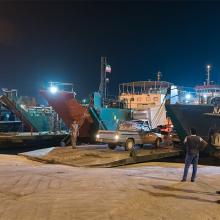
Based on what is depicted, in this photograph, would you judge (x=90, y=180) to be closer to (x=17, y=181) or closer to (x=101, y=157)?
(x=17, y=181)

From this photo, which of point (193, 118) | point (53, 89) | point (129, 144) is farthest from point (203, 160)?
point (53, 89)

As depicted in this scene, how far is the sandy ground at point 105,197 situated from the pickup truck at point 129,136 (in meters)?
7.99

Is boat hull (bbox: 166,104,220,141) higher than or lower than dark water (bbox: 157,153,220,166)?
higher

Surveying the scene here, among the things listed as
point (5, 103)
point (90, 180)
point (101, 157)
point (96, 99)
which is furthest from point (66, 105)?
point (90, 180)

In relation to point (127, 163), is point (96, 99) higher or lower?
higher

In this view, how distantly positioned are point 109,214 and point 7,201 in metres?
2.35

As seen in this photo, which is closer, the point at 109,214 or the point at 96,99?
the point at 109,214

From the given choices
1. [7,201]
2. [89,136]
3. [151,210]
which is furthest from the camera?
[89,136]

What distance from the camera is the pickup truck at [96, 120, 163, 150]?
64.4ft

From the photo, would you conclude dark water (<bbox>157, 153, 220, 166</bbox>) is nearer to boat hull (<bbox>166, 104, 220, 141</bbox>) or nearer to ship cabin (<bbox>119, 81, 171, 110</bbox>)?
boat hull (<bbox>166, 104, 220, 141</bbox>)

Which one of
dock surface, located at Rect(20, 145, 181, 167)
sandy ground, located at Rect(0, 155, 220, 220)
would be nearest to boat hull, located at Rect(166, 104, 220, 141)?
dock surface, located at Rect(20, 145, 181, 167)

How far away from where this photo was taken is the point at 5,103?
27.2m

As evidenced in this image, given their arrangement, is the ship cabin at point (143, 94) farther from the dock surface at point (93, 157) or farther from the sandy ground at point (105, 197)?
the sandy ground at point (105, 197)

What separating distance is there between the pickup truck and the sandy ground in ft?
26.2
